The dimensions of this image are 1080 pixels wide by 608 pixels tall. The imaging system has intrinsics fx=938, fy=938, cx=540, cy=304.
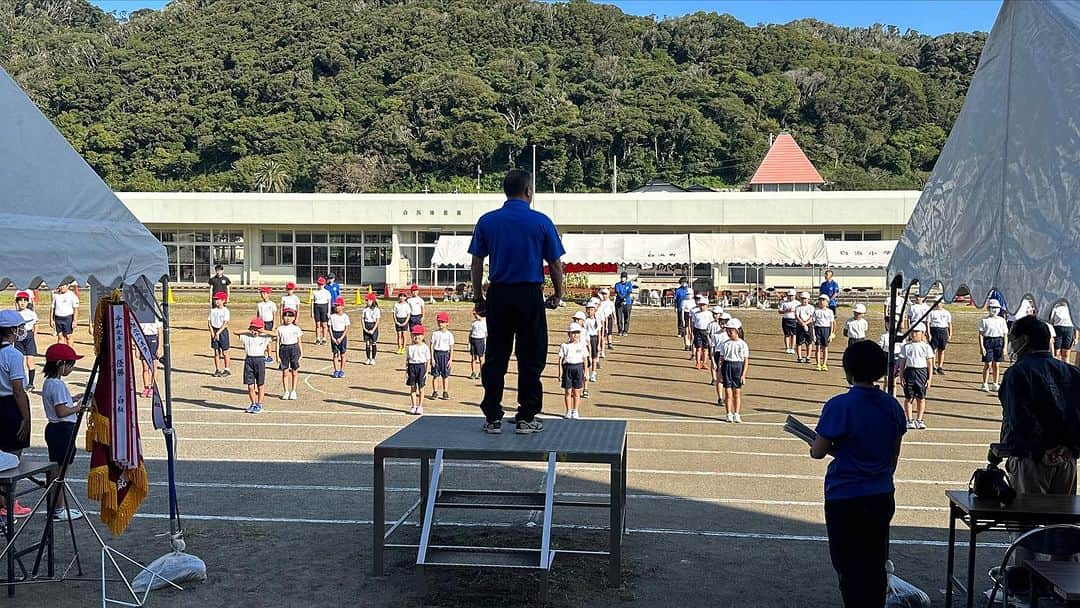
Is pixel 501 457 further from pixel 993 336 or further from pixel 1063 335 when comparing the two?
pixel 1063 335

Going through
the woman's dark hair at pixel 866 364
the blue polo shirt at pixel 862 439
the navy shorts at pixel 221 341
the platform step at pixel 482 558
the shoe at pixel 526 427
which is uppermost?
the woman's dark hair at pixel 866 364

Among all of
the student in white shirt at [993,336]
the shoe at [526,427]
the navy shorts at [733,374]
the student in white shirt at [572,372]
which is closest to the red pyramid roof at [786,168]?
the student in white shirt at [993,336]

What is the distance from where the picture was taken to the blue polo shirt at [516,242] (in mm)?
6512

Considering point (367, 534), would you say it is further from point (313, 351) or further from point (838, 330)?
point (838, 330)

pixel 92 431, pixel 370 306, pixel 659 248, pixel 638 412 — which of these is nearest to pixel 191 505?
pixel 92 431

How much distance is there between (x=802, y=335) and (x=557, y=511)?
56.8 feet

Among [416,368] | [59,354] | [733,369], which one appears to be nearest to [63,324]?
[416,368]

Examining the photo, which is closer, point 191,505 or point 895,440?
point 895,440

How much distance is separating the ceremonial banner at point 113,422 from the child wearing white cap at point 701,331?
17664 millimetres

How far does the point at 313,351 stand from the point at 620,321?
33.4 ft

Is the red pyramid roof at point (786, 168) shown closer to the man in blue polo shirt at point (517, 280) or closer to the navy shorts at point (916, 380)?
the navy shorts at point (916, 380)

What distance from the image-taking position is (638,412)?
1742 centimetres

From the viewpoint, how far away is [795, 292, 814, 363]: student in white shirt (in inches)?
977

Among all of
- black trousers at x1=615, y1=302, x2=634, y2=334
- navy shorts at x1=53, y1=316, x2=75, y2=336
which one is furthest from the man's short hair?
black trousers at x1=615, y1=302, x2=634, y2=334
